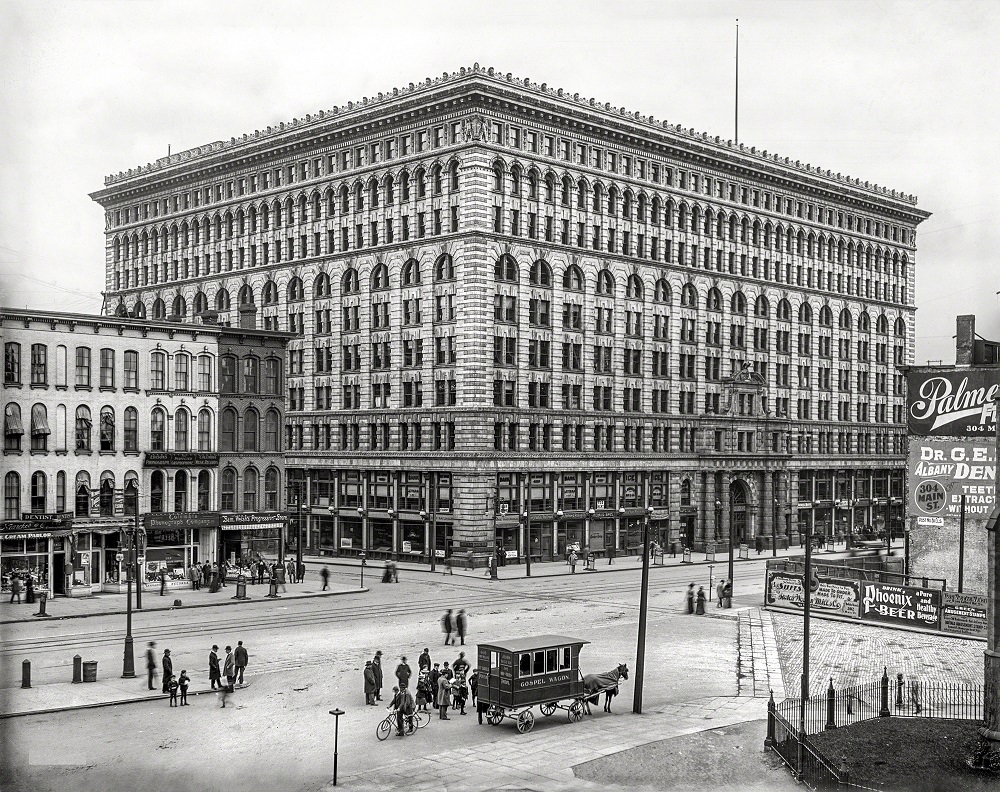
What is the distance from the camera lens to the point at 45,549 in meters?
58.6

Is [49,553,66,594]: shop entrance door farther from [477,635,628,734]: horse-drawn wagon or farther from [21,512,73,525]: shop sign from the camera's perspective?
[477,635,628,734]: horse-drawn wagon

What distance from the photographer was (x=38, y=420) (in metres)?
58.4

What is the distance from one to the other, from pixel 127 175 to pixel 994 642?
93337 mm

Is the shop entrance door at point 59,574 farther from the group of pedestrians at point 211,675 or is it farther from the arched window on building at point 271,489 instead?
the group of pedestrians at point 211,675

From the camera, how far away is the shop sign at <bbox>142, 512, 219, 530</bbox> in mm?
63000

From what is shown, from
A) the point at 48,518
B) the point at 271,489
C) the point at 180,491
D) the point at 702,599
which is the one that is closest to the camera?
the point at 702,599

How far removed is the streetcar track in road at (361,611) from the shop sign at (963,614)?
12.5 meters

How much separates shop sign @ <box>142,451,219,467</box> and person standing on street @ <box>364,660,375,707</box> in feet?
102

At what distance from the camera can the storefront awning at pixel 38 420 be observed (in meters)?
58.2

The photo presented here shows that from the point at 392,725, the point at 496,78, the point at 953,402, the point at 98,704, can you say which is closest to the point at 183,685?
the point at 98,704

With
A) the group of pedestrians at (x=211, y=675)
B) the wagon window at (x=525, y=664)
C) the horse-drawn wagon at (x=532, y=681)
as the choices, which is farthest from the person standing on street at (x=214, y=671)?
the wagon window at (x=525, y=664)

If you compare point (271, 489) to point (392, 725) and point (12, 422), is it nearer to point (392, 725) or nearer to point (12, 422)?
point (12, 422)

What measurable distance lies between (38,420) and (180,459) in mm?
8377

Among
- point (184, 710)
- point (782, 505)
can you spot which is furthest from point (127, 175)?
point (184, 710)
